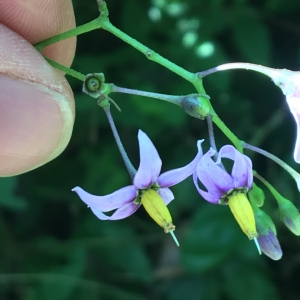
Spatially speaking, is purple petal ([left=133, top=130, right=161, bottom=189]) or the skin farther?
the skin

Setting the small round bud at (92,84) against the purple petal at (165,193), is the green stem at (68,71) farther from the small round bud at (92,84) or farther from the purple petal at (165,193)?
the purple petal at (165,193)

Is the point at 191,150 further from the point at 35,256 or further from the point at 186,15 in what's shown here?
the point at 35,256

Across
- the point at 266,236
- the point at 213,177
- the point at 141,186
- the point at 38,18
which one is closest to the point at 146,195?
the point at 141,186

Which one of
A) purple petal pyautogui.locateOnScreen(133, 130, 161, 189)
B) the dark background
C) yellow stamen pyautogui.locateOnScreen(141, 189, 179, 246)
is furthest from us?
the dark background

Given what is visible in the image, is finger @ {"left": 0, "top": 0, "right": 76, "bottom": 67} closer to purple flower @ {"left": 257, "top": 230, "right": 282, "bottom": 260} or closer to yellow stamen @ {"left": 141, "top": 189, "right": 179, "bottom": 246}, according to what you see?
yellow stamen @ {"left": 141, "top": 189, "right": 179, "bottom": 246}

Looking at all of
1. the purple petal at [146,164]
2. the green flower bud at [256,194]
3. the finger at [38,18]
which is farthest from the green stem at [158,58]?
the finger at [38,18]

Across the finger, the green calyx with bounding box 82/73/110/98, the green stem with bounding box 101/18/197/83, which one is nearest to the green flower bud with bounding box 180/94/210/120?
the green stem with bounding box 101/18/197/83

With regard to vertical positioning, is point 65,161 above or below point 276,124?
below

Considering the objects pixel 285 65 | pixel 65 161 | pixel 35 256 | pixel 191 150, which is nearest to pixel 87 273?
pixel 35 256
